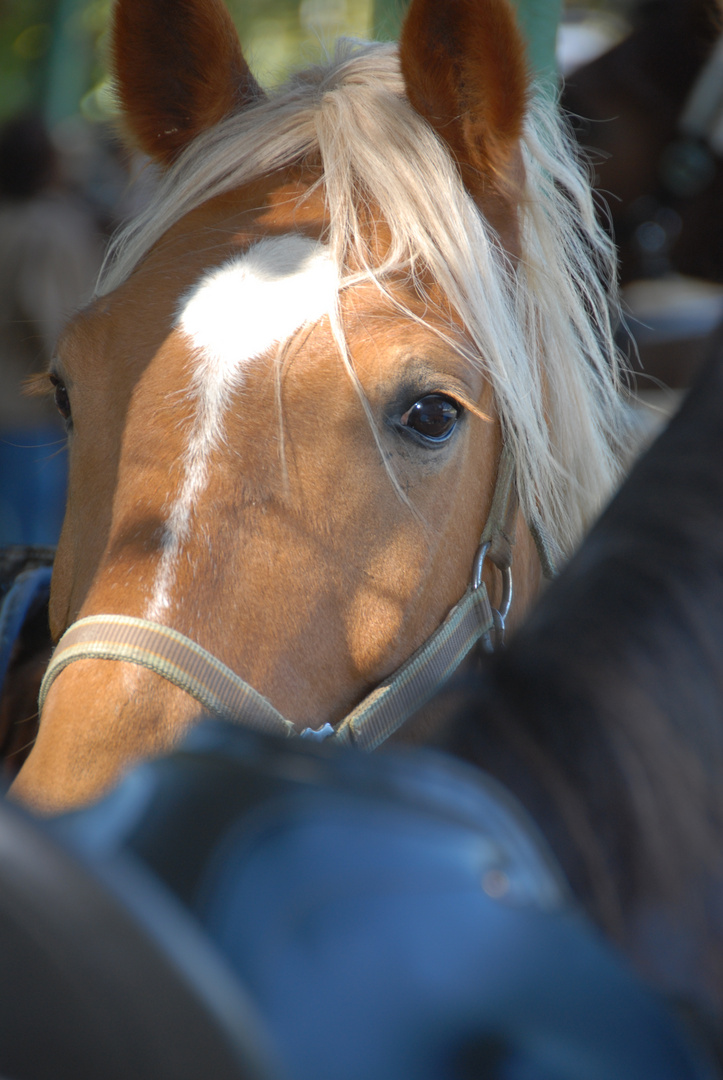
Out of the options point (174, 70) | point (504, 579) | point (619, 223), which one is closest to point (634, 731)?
point (504, 579)

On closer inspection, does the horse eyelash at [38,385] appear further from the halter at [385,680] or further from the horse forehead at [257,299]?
the halter at [385,680]

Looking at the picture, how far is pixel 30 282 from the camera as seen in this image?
12.9ft

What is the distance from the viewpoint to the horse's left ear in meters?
1.32

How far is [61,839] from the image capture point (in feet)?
1.23

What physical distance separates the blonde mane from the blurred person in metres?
Result: 2.40

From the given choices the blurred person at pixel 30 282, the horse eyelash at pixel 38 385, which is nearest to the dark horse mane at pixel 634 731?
the horse eyelash at pixel 38 385

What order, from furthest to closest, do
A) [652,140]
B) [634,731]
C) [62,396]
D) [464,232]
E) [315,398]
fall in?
[652,140], [62,396], [464,232], [315,398], [634,731]

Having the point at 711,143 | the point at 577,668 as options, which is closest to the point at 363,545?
the point at 577,668

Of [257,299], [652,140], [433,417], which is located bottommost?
[652,140]

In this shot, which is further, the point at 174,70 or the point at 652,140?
the point at 652,140

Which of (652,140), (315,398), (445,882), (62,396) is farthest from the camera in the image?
(652,140)

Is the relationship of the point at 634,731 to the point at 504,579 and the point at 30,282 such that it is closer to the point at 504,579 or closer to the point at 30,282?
the point at 504,579

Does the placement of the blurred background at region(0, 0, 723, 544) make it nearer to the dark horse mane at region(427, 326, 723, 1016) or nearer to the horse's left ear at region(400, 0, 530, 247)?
the horse's left ear at region(400, 0, 530, 247)

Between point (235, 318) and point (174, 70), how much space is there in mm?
755
